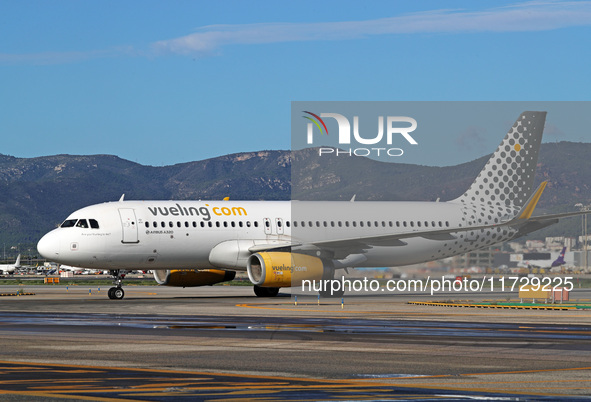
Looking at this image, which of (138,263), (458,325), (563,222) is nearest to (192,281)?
(138,263)

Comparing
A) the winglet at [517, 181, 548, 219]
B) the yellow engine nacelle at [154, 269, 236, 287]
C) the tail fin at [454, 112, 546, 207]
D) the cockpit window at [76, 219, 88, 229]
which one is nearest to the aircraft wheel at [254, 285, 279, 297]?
the yellow engine nacelle at [154, 269, 236, 287]

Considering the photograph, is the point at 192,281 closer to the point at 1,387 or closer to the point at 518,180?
the point at 518,180

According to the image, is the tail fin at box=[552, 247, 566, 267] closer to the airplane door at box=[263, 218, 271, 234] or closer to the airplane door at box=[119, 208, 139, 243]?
the airplane door at box=[263, 218, 271, 234]

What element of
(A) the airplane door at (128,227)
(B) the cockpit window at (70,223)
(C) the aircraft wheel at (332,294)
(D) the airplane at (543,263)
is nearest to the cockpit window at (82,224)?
(B) the cockpit window at (70,223)

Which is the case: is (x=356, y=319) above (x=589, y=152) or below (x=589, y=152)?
below

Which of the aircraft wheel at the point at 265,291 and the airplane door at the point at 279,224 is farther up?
the airplane door at the point at 279,224

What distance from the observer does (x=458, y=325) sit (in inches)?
1147

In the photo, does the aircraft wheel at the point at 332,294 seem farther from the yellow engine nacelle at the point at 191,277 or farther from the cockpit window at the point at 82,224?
the cockpit window at the point at 82,224

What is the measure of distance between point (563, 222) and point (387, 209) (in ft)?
31.1

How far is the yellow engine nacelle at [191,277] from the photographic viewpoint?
53.1 meters

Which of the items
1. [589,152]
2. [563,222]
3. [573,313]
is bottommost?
[573,313]

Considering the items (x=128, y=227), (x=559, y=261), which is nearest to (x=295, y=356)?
(x=559, y=261)

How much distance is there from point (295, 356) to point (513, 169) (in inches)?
1590

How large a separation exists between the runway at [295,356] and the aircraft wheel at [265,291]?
16639mm
